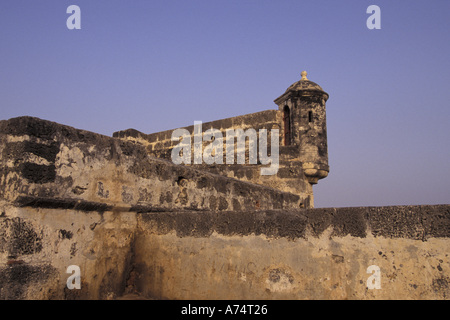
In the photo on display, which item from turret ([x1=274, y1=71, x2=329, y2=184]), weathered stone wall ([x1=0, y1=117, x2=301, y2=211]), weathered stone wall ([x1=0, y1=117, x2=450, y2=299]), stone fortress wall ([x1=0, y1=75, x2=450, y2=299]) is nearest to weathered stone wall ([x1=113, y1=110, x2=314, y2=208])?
turret ([x1=274, y1=71, x2=329, y2=184])

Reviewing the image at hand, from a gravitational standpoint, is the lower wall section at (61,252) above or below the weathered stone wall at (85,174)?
below

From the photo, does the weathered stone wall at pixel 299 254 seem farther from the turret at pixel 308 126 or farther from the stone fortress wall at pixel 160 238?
the turret at pixel 308 126

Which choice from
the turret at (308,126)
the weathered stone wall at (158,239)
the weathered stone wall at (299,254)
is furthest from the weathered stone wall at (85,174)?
the turret at (308,126)

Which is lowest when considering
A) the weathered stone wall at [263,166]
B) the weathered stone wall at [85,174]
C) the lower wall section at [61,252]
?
the lower wall section at [61,252]

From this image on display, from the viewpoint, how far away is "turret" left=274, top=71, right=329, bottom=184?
9.62 m

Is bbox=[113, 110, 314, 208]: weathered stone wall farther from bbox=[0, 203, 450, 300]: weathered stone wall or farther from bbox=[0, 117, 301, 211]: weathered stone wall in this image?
bbox=[0, 203, 450, 300]: weathered stone wall

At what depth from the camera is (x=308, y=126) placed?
977 centimetres

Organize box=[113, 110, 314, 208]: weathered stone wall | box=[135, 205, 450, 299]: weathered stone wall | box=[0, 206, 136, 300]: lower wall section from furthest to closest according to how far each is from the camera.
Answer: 1. box=[113, 110, 314, 208]: weathered stone wall
2. box=[0, 206, 136, 300]: lower wall section
3. box=[135, 205, 450, 299]: weathered stone wall

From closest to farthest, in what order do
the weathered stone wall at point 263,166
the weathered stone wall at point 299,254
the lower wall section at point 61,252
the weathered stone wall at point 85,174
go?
the weathered stone wall at point 299,254 < the lower wall section at point 61,252 < the weathered stone wall at point 85,174 < the weathered stone wall at point 263,166

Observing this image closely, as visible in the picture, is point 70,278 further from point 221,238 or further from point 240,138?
point 240,138

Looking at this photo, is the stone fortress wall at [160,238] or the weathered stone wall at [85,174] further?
the weathered stone wall at [85,174]

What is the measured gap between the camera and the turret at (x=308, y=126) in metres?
9.62

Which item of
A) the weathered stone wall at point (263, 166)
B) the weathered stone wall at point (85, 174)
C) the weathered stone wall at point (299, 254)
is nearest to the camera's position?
the weathered stone wall at point (299, 254)

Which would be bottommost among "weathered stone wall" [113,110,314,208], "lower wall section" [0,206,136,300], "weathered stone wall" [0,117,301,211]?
"lower wall section" [0,206,136,300]
